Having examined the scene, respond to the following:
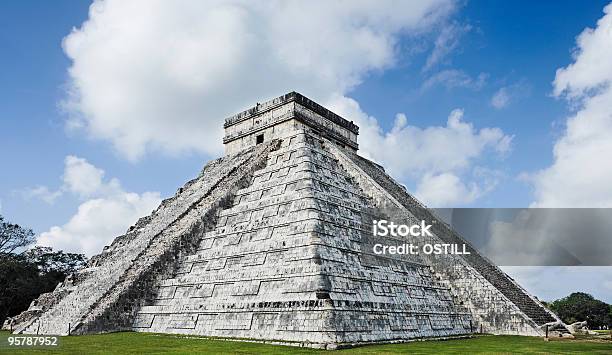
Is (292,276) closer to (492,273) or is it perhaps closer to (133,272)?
(133,272)

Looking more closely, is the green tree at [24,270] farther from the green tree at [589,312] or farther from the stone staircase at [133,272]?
the green tree at [589,312]

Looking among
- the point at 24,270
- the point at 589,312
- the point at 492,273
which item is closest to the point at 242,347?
the point at 492,273

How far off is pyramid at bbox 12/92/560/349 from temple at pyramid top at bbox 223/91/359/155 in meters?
3.21

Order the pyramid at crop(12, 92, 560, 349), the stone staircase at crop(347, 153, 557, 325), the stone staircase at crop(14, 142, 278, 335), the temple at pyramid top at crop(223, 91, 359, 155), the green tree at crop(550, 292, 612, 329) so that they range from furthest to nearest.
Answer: the green tree at crop(550, 292, 612, 329) → the temple at pyramid top at crop(223, 91, 359, 155) → the stone staircase at crop(347, 153, 557, 325) → the stone staircase at crop(14, 142, 278, 335) → the pyramid at crop(12, 92, 560, 349)

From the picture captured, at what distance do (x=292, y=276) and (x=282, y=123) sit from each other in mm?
11673

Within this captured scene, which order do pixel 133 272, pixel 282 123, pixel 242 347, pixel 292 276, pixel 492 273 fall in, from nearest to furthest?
1. pixel 242 347
2. pixel 292 276
3. pixel 133 272
4. pixel 492 273
5. pixel 282 123

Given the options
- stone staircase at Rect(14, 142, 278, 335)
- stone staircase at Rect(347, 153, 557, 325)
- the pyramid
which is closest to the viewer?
the pyramid

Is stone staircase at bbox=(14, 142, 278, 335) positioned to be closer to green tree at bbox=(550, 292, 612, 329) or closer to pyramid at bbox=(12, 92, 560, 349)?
pyramid at bbox=(12, 92, 560, 349)

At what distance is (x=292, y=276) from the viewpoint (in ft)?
39.9

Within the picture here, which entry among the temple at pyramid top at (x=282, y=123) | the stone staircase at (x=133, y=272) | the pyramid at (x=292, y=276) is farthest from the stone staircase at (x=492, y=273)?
the stone staircase at (x=133, y=272)

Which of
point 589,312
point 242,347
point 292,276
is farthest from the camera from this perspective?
point 589,312

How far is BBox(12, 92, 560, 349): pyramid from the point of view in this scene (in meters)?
11.8

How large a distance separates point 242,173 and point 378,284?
25.2 feet

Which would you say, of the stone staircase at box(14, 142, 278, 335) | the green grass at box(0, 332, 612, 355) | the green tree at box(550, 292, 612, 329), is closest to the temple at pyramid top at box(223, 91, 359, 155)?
the stone staircase at box(14, 142, 278, 335)
